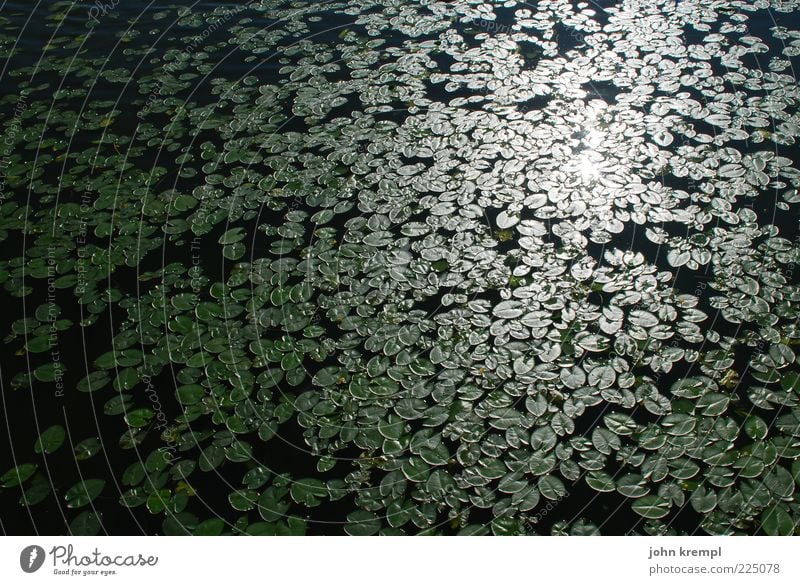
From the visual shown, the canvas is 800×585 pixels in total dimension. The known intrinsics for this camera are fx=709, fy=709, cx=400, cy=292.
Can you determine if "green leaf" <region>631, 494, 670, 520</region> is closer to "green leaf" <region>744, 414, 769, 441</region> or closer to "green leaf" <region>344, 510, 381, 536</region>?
"green leaf" <region>744, 414, 769, 441</region>

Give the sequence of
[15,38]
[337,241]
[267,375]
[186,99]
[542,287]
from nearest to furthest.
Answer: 1. [267,375]
2. [542,287]
3. [337,241]
4. [186,99]
5. [15,38]

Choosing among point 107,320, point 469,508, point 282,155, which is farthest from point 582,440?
point 282,155

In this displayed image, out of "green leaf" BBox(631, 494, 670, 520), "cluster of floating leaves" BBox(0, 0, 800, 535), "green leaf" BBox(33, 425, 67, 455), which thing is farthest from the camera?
"green leaf" BBox(33, 425, 67, 455)

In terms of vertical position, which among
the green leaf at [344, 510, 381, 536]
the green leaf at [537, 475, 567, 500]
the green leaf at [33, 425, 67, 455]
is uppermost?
the green leaf at [33, 425, 67, 455]

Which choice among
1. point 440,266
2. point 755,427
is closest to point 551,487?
point 755,427

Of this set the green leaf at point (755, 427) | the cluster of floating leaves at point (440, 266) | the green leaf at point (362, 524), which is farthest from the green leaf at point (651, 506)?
the green leaf at point (362, 524)

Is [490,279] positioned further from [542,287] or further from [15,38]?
[15,38]

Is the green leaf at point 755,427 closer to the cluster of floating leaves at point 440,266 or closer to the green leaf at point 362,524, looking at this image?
the cluster of floating leaves at point 440,266

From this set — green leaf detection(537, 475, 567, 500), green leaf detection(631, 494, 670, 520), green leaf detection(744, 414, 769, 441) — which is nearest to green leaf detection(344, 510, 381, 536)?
green leaf detection(537, 475, 567, 500)
